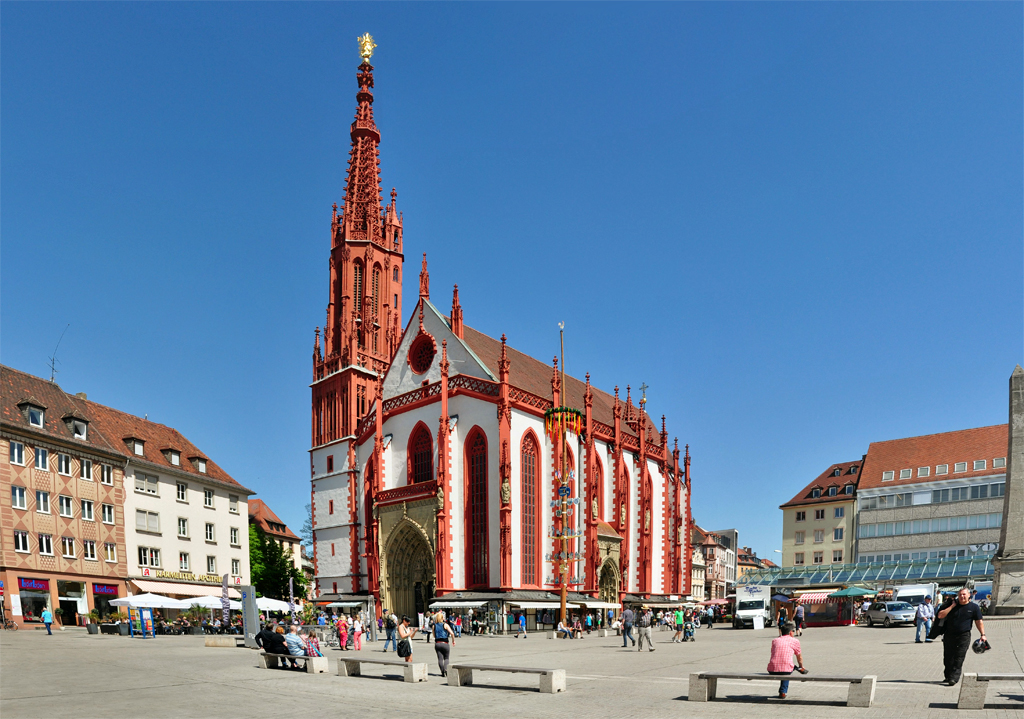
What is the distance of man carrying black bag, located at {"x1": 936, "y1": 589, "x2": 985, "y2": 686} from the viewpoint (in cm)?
1430

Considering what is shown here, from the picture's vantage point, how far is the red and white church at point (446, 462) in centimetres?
4862

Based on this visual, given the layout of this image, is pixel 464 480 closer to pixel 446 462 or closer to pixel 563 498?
pixel 446 462

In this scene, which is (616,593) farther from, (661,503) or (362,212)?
(362,212)

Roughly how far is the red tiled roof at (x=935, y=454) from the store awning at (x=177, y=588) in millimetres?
53107

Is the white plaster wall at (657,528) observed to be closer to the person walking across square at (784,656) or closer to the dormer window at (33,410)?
the dormer window at (33,410)

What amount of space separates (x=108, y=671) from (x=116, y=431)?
1471 inches

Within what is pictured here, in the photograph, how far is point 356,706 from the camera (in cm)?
1400

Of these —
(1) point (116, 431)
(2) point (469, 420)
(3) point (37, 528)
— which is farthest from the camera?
(1) point (116, 431)

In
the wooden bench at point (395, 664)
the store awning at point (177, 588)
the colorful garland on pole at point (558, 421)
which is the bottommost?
the store awning at point (177, 588)

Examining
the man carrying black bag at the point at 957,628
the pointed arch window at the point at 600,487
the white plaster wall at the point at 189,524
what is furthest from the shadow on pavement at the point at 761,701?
the white plaster wall at the point at 189,524

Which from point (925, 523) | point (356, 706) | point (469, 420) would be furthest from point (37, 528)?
point (925, 523)

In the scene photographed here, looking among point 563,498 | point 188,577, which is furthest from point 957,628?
point 188,577

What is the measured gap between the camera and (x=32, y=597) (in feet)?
143

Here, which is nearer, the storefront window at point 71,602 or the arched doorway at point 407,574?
the storefront window at point 71,602
